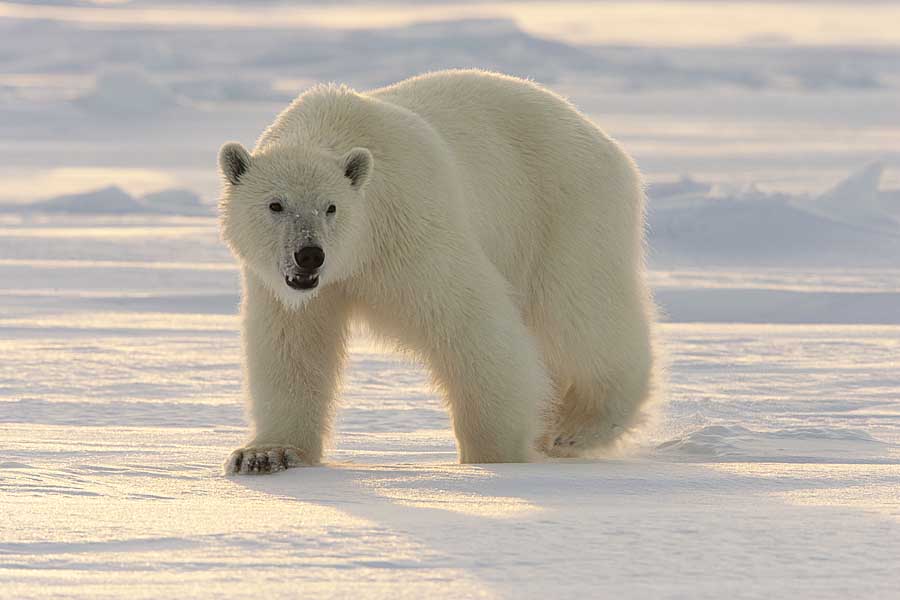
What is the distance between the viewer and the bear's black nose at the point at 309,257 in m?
5.29

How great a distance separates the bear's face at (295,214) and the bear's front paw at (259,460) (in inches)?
22.6

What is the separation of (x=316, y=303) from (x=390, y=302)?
1.05 feet

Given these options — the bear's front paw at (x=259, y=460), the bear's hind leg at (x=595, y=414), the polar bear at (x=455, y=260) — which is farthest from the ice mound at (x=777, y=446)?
the bear's front paw at (x=259, y=460)

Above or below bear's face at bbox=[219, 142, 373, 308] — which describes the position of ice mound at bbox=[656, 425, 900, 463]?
below

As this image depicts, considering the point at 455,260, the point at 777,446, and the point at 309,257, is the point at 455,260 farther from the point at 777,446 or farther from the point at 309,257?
the point at 777,446

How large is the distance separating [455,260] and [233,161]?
0.92 metres

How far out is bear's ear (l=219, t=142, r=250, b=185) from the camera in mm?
5523

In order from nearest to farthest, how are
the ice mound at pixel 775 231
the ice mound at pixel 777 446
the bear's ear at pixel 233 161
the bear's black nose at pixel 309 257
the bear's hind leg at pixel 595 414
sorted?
the bear's black nose at pixel 309 257 < the bear's ear at pixel 233 161 < the ice mound at pixel 777 446 < the bear's hind leg at pixel 595 414 < the ice mound at pixel 775 231

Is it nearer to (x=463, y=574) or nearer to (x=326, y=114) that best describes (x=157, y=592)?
(x=463, y=574)

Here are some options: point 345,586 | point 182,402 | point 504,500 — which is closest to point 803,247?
point 182,402

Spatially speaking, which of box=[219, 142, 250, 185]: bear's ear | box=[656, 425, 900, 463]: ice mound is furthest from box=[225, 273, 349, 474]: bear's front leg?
box=[656, 425, 900, 463]: ice mound

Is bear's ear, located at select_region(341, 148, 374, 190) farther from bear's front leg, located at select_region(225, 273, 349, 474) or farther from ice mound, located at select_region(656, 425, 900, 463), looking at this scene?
ice mound, located at select_region(656, 425, 900, 463)

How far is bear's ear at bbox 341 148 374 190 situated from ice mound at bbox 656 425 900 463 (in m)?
1.85

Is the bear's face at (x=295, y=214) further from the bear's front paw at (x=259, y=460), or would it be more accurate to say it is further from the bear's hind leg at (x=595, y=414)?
the bear's hind leg at (x=595, y=414)
